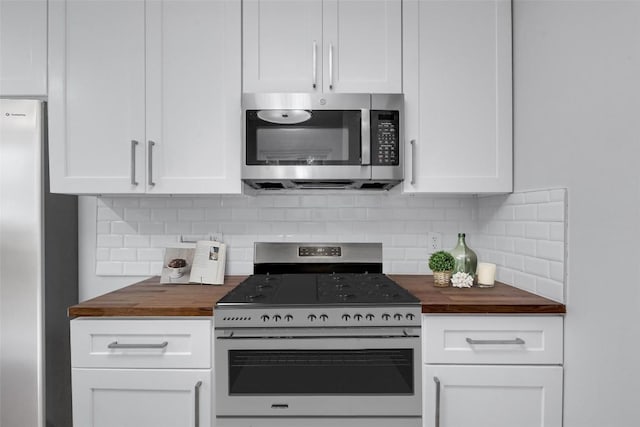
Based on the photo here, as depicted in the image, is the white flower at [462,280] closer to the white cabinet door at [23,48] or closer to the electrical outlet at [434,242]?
the electrical outlet at [434,242]

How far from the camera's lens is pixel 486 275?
186cm

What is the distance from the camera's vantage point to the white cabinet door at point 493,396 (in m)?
1.51

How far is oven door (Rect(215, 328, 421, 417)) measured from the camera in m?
1.53

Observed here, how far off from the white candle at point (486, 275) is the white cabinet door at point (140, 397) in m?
1.30

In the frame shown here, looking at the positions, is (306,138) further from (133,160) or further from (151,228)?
(151,228)

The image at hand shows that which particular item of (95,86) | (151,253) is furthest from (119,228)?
(95,86)

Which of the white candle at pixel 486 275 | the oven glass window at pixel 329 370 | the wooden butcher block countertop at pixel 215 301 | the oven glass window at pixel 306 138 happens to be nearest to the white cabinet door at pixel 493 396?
the oven glass window at pixel 329 370

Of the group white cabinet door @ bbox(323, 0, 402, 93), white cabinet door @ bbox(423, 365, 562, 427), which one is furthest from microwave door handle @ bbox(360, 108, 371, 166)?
white cabinet door @ bbox(423, 365, 562, 427)

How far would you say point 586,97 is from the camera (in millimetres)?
1354

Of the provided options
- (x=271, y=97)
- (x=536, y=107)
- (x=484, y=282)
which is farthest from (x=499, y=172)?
(x=271, y=97)

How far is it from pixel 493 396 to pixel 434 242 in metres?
0.89

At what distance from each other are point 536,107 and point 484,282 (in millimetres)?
822

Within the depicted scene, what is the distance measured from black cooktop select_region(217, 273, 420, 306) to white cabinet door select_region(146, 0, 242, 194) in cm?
49

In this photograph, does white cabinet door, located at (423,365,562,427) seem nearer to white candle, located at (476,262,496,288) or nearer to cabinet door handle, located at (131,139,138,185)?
white candle, located at (476,262,496,288)
